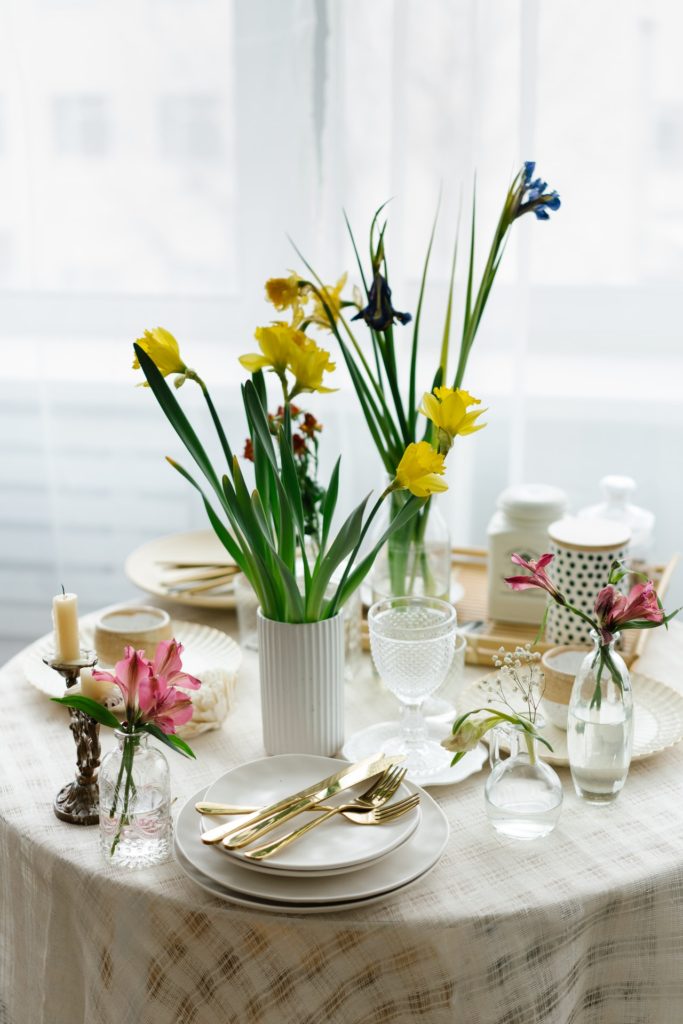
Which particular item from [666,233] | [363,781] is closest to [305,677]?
[363,781]

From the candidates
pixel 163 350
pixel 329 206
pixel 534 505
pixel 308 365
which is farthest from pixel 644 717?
pixel 329 206

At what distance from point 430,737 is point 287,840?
0.33 metres

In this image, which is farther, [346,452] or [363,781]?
[346,452]

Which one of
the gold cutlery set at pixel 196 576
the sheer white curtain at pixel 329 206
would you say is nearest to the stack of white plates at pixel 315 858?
the gold cutlery set at pixel 196 576

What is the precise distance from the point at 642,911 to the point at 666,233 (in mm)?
1518

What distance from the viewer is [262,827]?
103 cm

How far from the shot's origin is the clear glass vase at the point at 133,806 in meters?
1.05

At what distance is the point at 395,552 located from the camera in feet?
4.89

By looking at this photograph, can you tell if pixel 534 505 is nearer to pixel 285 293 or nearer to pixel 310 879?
pixel 285 293

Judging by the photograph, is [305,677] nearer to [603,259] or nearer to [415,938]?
[415,938]

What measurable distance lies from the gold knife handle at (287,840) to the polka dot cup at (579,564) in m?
0.55

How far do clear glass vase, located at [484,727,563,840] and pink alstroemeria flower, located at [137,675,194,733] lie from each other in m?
0.31

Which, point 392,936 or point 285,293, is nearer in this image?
point 392,936

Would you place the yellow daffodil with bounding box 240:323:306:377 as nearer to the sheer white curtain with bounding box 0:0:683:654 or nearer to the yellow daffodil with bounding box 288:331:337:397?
the yellow daffodil with bounding box 288:331:337:397
